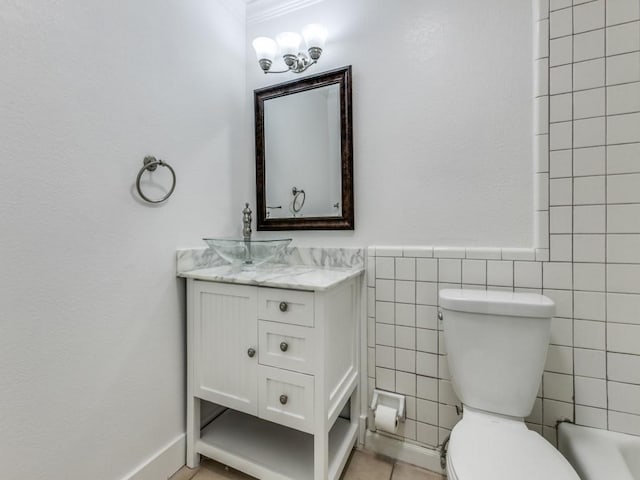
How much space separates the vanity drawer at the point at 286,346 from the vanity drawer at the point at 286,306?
0.02 metres

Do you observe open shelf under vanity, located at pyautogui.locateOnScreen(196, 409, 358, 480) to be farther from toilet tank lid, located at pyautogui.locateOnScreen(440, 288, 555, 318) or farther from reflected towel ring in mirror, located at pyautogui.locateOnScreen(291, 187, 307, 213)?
reflected towel ring in mirror, located at pyautogui.locateOnScreen(291, 187, 307, 213)

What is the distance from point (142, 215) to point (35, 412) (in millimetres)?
674

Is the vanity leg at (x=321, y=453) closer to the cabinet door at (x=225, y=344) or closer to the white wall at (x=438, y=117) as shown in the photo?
the cabinet door at (x=225, y=344)

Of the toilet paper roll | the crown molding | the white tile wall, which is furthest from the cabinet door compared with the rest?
the crown molding

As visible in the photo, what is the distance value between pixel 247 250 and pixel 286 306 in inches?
16.9

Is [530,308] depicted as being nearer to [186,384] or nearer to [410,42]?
[410,42]

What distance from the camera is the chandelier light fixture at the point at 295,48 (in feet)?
4.57

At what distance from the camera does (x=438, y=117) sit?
4.22 feet

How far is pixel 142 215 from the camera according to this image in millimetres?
1117

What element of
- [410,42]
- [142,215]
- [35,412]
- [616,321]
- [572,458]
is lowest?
[572,458]

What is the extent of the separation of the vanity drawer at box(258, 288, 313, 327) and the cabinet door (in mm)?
42

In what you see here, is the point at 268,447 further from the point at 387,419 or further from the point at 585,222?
the point at 585,222

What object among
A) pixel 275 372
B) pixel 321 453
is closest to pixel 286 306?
pixel 275 372

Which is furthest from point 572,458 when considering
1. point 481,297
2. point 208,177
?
point 208,177
